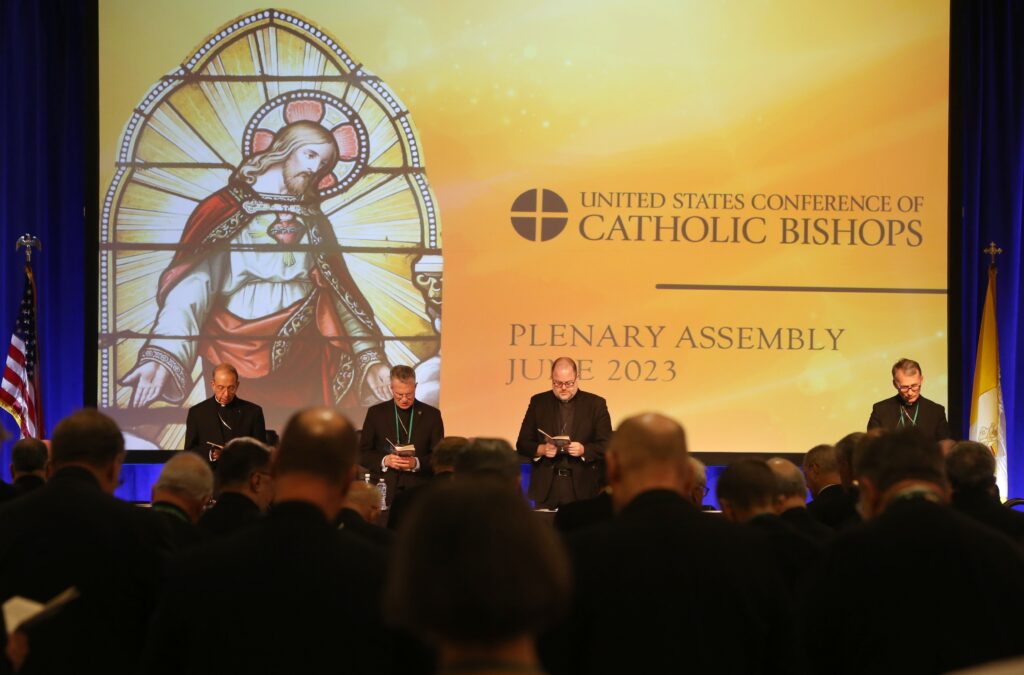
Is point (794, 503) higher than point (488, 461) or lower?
lower

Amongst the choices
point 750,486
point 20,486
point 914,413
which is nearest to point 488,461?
point 750,486

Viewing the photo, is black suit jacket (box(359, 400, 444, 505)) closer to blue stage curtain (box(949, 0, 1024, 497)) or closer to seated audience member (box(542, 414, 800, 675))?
blue stage curtain (box(949, 0, 1024, 497))

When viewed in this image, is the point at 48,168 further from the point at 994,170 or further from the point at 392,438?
the point at 994,170

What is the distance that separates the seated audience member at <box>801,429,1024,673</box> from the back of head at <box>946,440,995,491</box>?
184cm

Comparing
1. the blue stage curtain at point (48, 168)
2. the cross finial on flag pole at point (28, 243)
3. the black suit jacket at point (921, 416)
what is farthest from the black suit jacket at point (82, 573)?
the blue stage curtain at point (48, 168)

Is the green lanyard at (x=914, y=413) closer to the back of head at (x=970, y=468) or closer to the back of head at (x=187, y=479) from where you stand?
the back of head at (x=970, y=468)

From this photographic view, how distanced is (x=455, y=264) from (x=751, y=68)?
250cm

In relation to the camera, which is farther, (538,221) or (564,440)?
(538,221)

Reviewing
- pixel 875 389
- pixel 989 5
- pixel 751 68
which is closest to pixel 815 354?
pixel 875 389

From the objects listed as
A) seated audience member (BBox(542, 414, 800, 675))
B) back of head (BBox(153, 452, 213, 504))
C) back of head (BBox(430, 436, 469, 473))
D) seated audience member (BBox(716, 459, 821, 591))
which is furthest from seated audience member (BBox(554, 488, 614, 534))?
seated audience member (BBox(542, 414, 800, 675))

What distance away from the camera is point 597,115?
908 centimetres

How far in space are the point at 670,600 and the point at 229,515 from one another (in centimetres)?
177

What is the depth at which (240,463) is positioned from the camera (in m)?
4.00

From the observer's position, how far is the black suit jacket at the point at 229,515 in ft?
12.6
